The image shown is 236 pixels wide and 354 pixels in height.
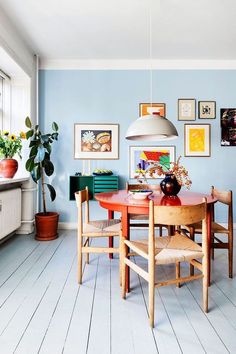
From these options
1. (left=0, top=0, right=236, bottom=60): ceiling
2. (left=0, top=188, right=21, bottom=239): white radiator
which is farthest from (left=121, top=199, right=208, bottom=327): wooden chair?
(left=0, top=0, right=236, bottom=60): ceiling

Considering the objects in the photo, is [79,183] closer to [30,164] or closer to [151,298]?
[30,164]

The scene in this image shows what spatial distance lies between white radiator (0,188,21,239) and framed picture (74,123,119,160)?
3.81ft

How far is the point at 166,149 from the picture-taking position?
157 inches

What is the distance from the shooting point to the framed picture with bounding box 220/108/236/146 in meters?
3.96

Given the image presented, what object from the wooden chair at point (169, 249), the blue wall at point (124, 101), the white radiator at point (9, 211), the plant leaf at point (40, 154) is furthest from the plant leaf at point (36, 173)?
the wooden chair at point (169, 249)

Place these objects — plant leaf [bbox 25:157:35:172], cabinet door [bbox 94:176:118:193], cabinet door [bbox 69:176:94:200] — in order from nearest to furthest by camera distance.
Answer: plant leaf [bbox 25:157:35:172], cabinet door [bbox 94:176:118:193], cabinet door [bbox 69:176:94:200]

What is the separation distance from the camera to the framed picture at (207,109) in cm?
397

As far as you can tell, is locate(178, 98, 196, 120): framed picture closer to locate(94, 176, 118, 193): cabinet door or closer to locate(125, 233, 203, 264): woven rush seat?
locate(94, 176, 118, 193): cabinet door

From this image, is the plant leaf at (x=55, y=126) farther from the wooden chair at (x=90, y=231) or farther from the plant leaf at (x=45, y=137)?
the wooden chair at (x=90, y=231)

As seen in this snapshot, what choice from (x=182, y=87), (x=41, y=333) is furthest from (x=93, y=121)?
(x=41, y=333)

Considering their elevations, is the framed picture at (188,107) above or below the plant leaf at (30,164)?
above

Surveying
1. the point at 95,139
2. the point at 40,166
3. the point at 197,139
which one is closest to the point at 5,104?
the point at 40,166

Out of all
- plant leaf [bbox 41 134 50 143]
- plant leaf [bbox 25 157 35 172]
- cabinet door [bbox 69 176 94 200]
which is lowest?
cabinet door [bbox 69 176 94 200]

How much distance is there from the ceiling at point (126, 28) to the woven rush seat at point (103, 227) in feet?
7.40
